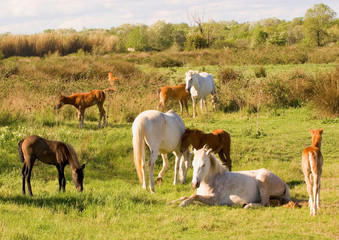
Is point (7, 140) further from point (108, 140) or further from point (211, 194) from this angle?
point (211, 194)

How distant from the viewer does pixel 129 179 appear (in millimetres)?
10844

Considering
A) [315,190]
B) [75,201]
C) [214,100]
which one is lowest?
[75,201]

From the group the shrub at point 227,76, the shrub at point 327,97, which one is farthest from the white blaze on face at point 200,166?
the shrub at point 227,76

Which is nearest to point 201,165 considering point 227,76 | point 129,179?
point 129,179

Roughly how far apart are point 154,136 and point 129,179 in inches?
76.0

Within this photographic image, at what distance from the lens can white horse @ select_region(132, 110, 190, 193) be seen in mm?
9180

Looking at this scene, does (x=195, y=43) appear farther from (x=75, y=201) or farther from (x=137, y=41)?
(x=75, y=201)

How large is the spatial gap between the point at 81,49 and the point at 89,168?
32792 mm

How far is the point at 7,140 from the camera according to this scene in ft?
39.9

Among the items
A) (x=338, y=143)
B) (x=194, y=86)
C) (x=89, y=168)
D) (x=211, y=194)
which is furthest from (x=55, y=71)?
(x=211, y=194)

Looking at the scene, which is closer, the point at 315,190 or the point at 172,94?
the point at 315,190

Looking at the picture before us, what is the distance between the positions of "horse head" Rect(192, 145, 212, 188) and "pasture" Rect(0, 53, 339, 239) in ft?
1.54

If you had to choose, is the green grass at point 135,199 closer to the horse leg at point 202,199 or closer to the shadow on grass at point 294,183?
the shadow on grass at point 294,183

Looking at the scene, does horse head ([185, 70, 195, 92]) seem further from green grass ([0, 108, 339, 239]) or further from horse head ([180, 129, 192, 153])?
horse head ([180, 129, 192, 153])
